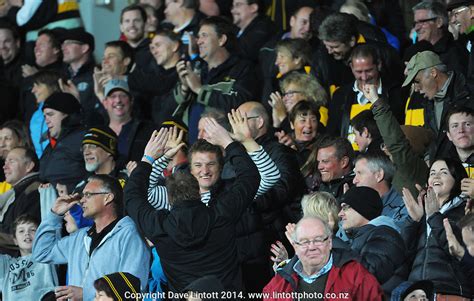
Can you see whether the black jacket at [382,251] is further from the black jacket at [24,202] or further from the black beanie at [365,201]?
the black jacket at [24,202]

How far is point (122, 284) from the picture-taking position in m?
9.86

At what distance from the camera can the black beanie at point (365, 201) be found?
10.3 metres

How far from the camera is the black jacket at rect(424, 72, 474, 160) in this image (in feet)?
37.9

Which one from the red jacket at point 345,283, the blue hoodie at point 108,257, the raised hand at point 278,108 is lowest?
the blue hoodie at point 108,257

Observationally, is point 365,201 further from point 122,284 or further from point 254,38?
point 254,38

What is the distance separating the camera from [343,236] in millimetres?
10273

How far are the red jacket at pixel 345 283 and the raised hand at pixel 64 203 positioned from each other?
2771 millimetres

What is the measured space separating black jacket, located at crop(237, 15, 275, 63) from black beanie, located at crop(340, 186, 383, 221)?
196 inches

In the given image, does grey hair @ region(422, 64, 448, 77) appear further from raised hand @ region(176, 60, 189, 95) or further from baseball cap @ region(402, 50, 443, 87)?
raised hand @ region(176, 60, 189, 95)

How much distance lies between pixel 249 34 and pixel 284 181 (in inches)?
170

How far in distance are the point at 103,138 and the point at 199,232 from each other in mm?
3044

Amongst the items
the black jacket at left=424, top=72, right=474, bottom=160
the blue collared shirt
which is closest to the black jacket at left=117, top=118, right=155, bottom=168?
the black jacket at left=424, top=72, right=474, bottom=160

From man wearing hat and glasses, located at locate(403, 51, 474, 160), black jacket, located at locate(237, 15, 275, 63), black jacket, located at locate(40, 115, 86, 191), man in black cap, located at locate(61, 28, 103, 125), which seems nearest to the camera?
man wearing hat and glasses, located at locate(403, 51, 474, 160)

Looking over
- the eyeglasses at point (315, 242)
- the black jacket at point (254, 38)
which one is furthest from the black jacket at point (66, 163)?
the eyeglasses at point (315, 242)
